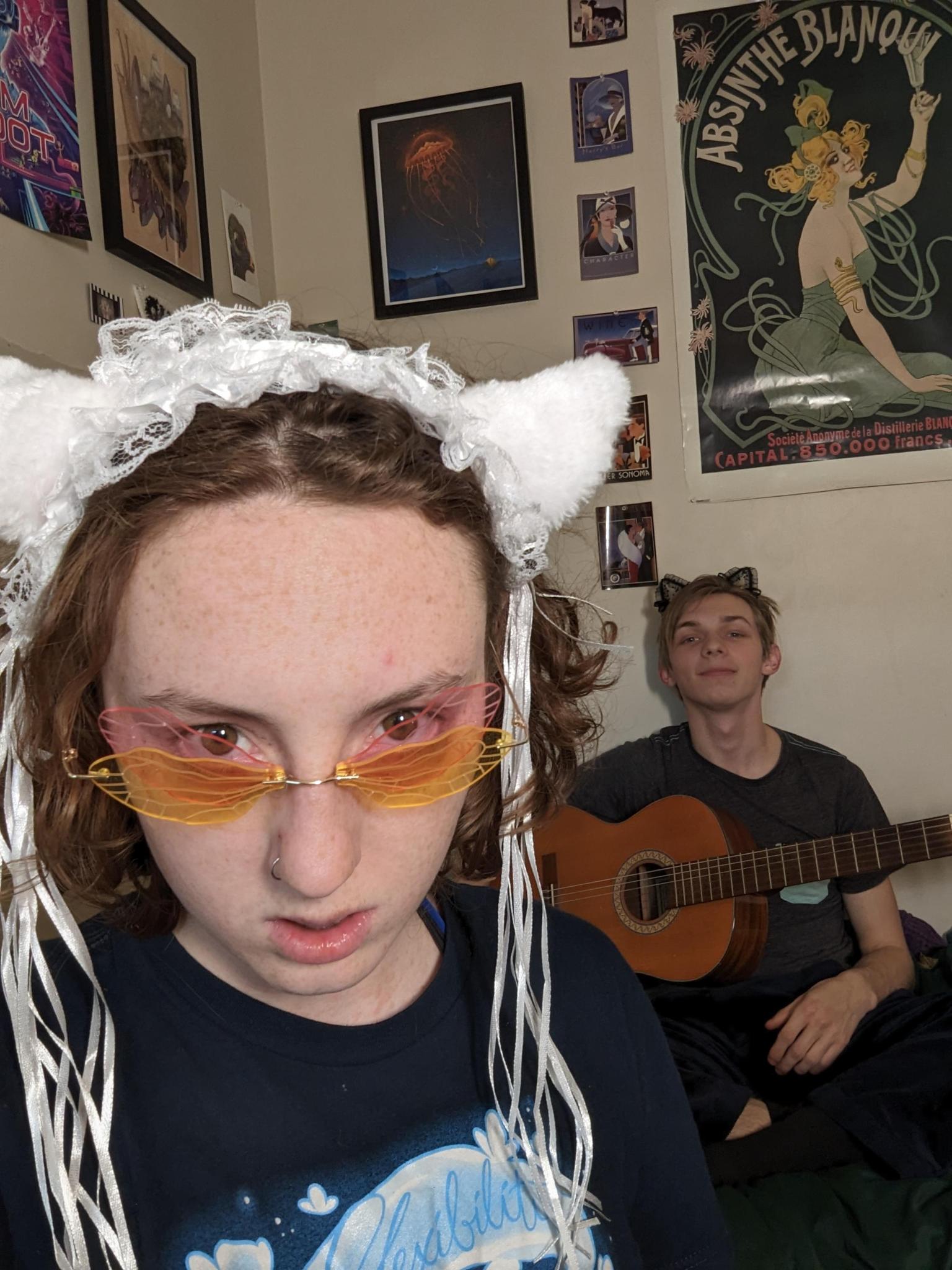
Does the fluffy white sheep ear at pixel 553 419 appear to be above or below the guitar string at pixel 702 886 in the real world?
above

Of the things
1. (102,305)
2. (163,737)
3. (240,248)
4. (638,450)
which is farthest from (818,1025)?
(240,248)

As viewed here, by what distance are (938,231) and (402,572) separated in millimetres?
2157

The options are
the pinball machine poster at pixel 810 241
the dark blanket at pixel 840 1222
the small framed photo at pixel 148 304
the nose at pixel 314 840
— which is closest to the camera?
the nose at pixel 314 840

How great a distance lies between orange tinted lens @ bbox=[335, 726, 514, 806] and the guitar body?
1.37 metres

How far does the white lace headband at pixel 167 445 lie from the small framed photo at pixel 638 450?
1781 mm

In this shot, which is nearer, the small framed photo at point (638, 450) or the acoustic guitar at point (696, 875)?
the acoustic guitar at point (696, 875)

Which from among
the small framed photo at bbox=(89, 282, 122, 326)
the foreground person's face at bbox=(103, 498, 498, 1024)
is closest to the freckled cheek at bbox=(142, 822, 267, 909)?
the foreground person's face at bbox=(103, 498, 498, 1024)

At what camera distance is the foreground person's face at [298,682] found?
526mm

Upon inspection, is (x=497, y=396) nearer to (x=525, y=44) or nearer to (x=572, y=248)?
(x=572, y=248)

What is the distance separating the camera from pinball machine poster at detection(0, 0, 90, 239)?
4.89 ft

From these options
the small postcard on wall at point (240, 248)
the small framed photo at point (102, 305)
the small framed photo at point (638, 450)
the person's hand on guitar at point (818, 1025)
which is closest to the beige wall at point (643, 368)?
the small framed photo at point (638, 450)

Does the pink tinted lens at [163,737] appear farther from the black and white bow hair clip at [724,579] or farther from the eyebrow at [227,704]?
the black and white bow hair clip at [724,579]

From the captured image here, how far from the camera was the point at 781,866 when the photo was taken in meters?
1.94

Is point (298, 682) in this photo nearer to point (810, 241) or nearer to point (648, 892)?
point (648, 892)
